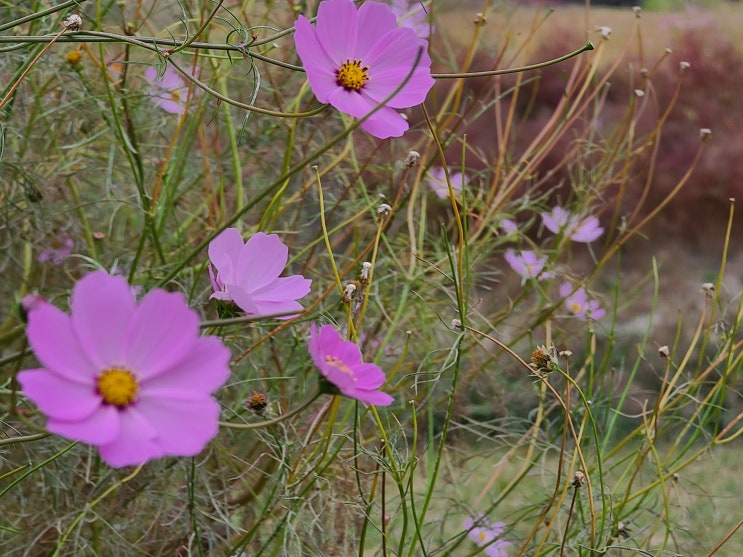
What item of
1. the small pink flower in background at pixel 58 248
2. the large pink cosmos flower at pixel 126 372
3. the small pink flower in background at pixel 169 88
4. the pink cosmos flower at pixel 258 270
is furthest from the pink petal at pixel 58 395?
the small pink flower in background at pixel 58 248

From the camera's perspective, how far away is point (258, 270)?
0.41 metres

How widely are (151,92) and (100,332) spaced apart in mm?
612

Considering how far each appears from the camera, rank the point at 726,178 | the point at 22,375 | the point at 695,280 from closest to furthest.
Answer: the point at 22,375 < the point at 695,280 < the point at 726,178

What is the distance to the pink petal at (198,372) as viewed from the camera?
25 centimetres

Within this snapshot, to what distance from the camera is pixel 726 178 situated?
2984 millimetres

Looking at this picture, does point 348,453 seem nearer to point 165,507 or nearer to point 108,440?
point 165,507

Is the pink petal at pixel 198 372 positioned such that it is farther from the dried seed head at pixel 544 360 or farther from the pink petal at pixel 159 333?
the dried seed head at pixel 544 360

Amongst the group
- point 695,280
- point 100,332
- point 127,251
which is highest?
point 100,332

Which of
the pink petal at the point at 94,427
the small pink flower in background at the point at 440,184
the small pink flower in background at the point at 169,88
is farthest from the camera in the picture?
the small pink flower in background at the point at 440,184

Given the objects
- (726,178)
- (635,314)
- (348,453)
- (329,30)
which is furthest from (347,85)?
(726,178)

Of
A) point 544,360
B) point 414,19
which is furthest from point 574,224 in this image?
point 544,360

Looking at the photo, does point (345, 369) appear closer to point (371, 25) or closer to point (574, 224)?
point (371, 25)

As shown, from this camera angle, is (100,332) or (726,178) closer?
(100,332)

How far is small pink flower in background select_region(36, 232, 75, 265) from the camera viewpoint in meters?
0.85
